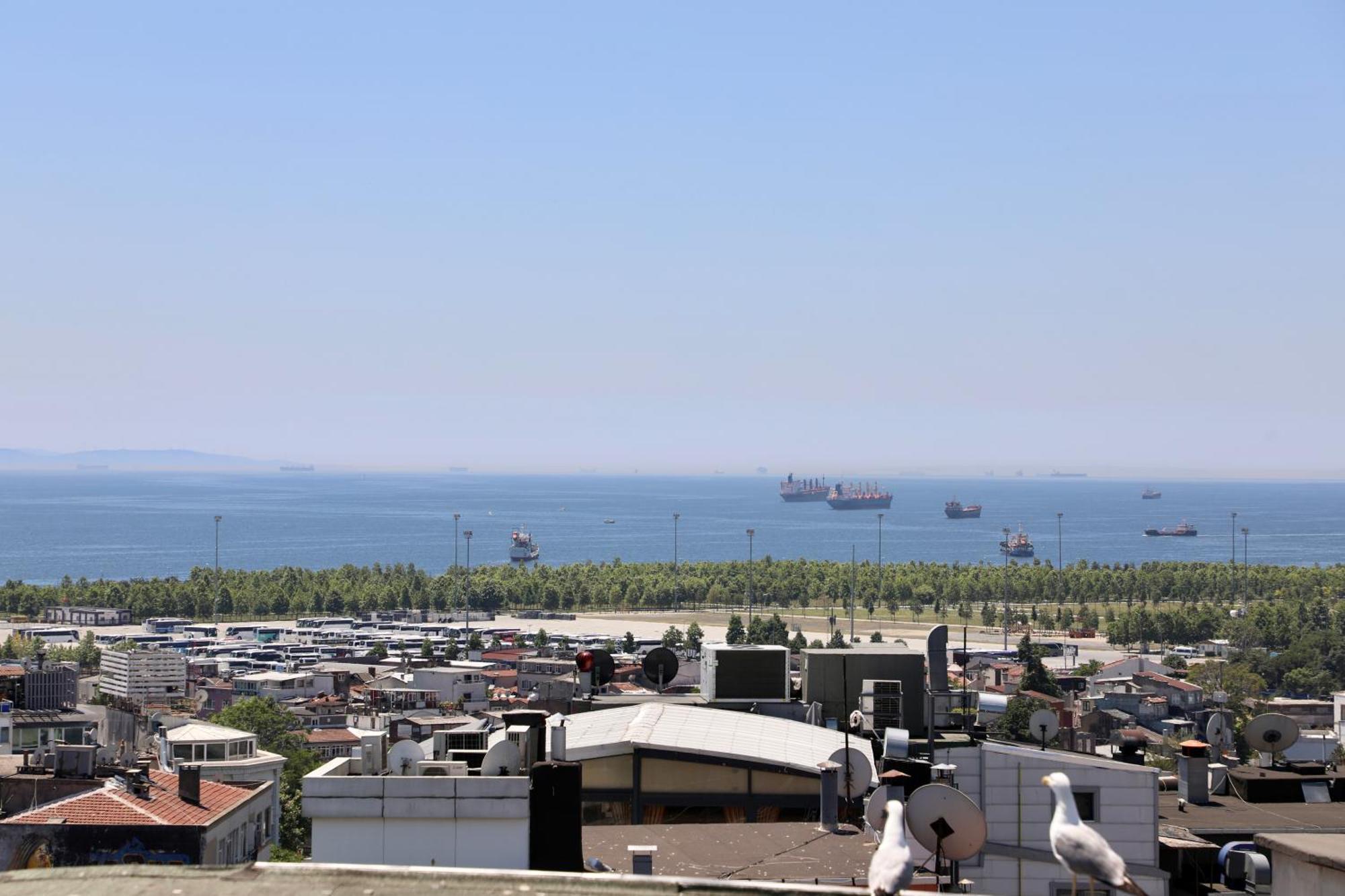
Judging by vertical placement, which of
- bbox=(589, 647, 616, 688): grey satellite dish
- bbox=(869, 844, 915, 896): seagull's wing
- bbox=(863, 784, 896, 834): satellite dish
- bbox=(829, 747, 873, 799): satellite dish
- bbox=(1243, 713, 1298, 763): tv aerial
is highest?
bbox=(869, 844, 915, 896): seagull's wing

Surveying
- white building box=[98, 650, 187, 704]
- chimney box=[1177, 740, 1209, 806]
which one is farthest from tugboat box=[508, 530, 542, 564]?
chimney box=[1177, 740, 1209, 806]

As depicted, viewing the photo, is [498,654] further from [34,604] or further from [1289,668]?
[34,604]

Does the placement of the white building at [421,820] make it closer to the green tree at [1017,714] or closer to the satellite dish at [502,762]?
the satellite dish at [502,762]

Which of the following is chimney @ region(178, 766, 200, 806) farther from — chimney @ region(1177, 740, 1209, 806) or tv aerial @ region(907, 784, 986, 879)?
tv aerial @ region(907, 784, 986, 879)

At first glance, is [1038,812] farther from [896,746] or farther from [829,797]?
[896,746]

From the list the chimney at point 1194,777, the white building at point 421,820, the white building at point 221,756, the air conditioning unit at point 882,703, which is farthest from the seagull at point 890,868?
the white building at point 221,756
